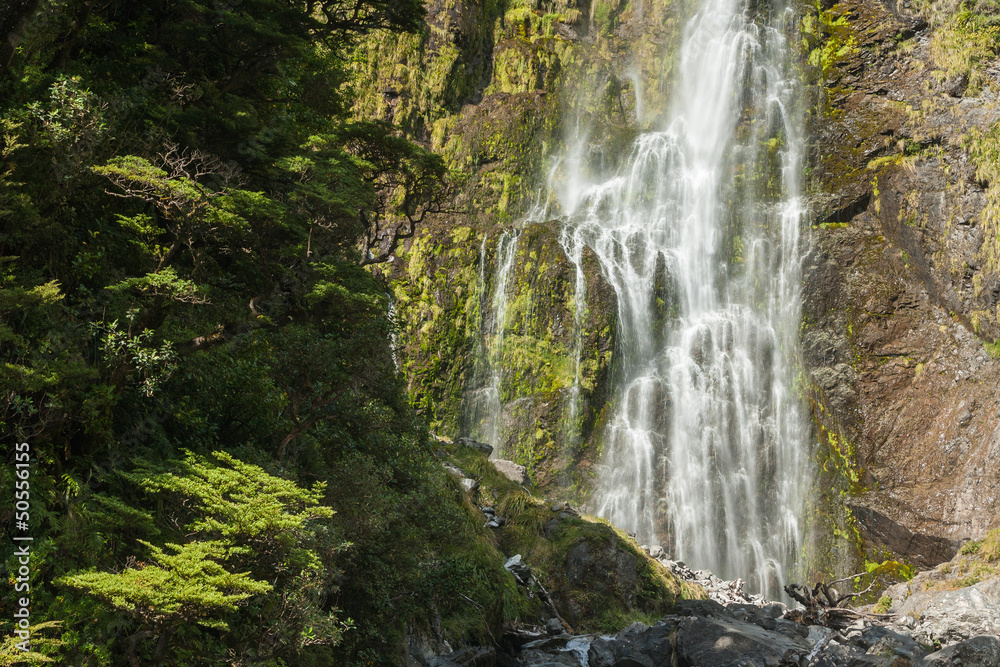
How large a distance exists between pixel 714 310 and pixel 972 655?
1674 centimetres

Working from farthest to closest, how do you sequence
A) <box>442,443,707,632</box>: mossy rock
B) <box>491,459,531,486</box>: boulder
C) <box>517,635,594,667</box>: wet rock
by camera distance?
1. <box>491,459,531,486</box>: boulder
2. <box>442,443,707,632</box>: mossy rock
3. <box>517,635,594,667</box>: wet rock

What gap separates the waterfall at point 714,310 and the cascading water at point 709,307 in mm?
50

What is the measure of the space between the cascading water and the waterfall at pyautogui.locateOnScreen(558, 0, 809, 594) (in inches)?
2.0

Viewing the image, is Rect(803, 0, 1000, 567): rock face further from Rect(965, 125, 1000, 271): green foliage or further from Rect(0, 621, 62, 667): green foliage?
Rect(0, 621, 62, 667): green foliage

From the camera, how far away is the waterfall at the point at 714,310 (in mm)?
24547

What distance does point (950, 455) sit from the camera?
2228 cm

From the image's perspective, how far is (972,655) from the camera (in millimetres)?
12039

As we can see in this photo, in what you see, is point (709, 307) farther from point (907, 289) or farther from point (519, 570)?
point (519, 570)

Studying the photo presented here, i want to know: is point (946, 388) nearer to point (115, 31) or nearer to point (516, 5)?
point (115, 31)

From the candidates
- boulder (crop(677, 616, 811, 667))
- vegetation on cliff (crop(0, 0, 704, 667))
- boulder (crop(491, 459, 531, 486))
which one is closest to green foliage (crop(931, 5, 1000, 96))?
boulder (crop(491, 459, 531, 486))

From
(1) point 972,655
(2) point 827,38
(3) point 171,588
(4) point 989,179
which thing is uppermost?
(2) point 827,38

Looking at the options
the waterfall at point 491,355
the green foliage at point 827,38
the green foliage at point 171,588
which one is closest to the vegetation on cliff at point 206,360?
the green foliage at point 171,588

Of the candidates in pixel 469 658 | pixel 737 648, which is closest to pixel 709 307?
pixel 737 648

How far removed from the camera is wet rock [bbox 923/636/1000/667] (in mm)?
11906
